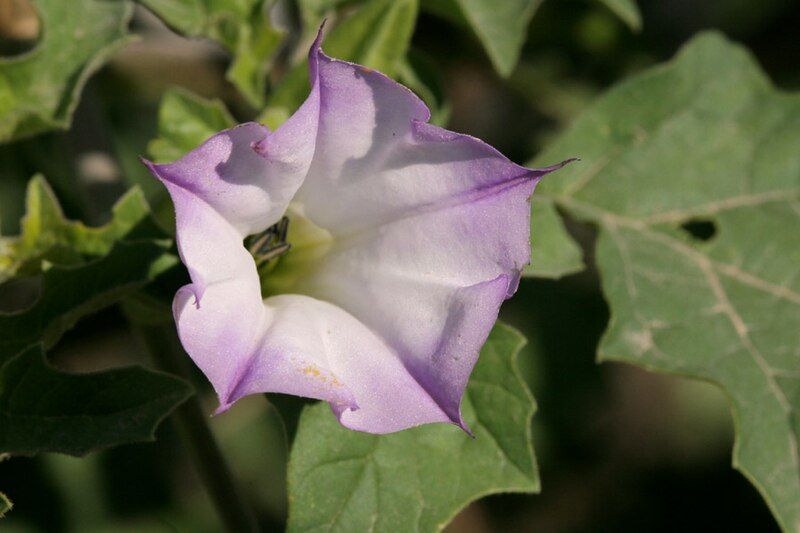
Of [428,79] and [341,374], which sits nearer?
[341,374]

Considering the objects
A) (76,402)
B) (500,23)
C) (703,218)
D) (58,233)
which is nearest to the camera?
(76,402)

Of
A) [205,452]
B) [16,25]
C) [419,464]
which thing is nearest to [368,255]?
[419,464]

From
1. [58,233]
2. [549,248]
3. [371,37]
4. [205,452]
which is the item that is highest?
[371,37]

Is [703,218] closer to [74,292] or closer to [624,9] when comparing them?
[624,9]

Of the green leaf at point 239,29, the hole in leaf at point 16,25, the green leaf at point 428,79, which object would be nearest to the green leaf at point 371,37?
the green leaf at point 239,29

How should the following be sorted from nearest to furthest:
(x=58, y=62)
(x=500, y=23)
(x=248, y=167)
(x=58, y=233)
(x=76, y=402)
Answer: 1. (x=248, y=167)
2. (x=76, y=402)
3. (x=58, y=233)
4. (x=58, y=62)
5. (x=500, y=23)

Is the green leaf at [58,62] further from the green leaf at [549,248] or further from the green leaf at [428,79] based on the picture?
the green leaf at [549,248]
